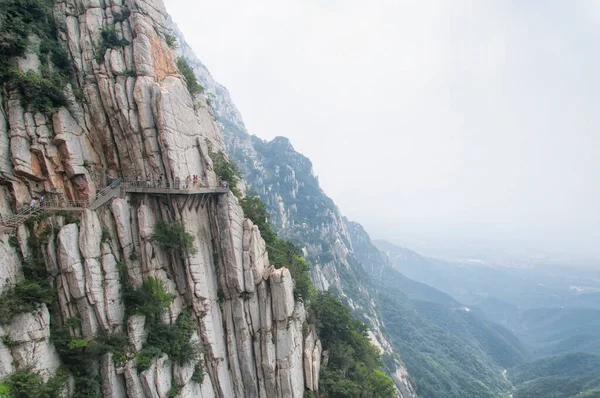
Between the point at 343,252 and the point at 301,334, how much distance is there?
372 feet

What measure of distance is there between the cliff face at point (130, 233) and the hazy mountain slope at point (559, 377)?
292 feet

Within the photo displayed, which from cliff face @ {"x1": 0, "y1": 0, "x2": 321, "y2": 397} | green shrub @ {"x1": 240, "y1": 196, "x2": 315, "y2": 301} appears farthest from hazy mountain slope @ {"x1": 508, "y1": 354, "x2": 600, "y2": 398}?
cliff face @ {"x1": 0, "y1": 0, "x2": 321, "y2": 397}

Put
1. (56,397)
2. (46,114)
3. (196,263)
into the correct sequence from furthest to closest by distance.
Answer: (196,263), (46,114), (56,397)

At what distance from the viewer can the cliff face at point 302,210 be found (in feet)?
343

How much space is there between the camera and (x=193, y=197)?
25.1 metres

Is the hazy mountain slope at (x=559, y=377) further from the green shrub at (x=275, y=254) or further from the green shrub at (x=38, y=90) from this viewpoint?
the green shrub at (x=38, y=90)

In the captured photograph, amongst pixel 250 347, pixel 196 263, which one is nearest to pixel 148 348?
pixel 196 263

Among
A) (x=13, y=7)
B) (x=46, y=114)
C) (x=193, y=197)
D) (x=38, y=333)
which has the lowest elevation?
(x=38, y=333)

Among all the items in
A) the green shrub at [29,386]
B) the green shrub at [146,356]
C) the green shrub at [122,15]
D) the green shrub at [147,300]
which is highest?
the green shrub at [122,15]

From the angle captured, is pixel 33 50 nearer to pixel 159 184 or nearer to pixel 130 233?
pixel 159 184

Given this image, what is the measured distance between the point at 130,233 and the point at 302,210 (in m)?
133

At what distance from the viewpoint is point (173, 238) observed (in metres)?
23.7

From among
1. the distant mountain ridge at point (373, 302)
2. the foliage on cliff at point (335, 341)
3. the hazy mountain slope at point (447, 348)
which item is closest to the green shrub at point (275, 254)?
the foliage on cliff at point (335, 341)

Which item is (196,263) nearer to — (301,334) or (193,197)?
(193,197)
